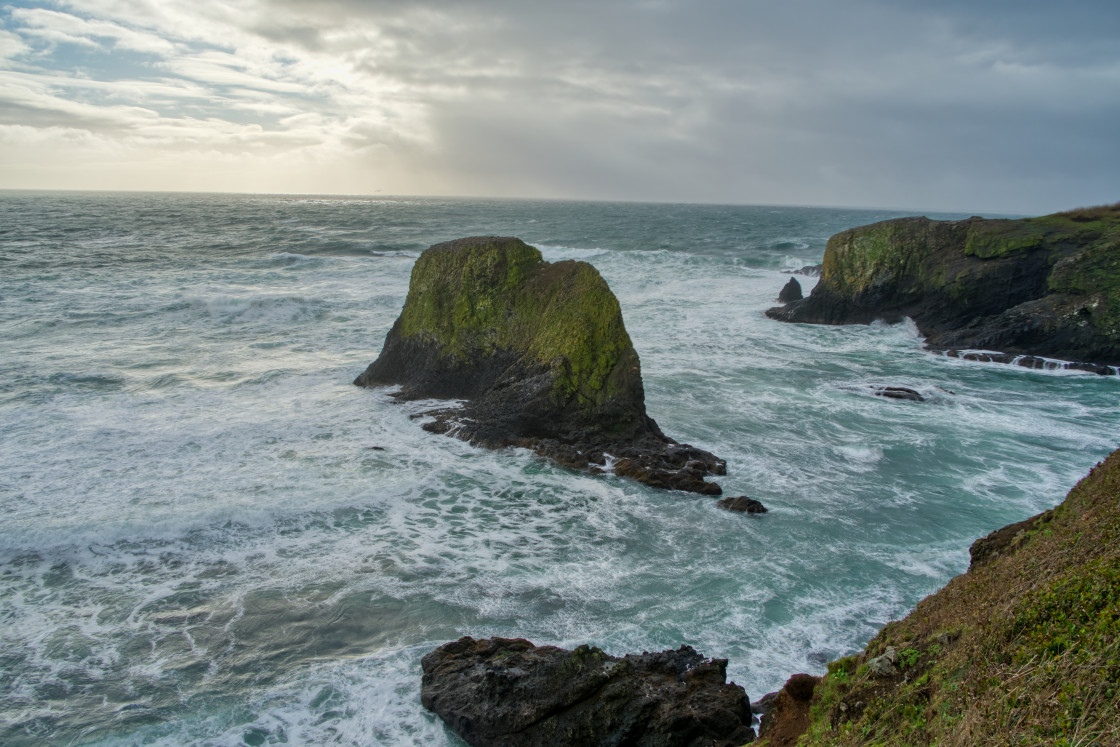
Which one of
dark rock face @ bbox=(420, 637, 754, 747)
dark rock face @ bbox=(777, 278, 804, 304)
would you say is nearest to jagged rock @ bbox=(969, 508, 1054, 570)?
dark rock face @ bbox=(420, 637, 754, 747)

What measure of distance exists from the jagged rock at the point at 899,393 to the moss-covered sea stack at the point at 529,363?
8532 millimetres

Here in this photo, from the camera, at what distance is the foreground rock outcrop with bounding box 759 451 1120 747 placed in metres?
3.67

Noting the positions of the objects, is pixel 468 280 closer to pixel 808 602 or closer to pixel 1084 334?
pixel 808 602

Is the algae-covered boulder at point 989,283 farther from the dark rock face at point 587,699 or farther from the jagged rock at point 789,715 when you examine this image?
the dark rock face at point 587,699

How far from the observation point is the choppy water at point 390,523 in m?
8.04

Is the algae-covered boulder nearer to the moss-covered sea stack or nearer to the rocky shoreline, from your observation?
the rocky shoreline

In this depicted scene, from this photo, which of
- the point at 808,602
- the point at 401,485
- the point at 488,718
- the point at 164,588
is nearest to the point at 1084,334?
the point at 808,602

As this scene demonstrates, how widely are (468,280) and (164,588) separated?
11.3 meters

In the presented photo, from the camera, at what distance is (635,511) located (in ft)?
41.2

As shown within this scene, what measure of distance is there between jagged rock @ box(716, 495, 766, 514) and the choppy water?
437mm

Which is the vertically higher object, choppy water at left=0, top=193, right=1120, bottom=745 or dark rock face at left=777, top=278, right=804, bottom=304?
dark rock face at left=777, top=278, right=804, bottom=304

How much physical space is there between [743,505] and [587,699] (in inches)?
260

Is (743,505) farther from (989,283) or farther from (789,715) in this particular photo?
(989,283)

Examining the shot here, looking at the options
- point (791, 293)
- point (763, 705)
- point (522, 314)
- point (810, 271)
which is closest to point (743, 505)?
point (763, 705)
